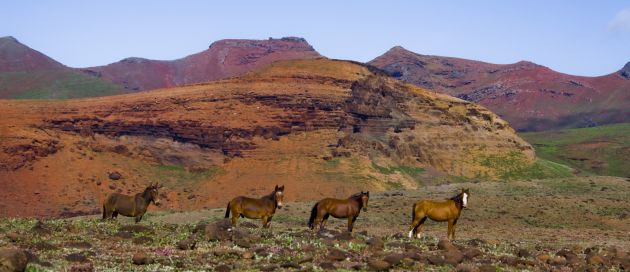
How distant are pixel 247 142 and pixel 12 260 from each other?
72.9m

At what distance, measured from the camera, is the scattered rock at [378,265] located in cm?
2080

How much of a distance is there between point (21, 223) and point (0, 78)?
7048 inches

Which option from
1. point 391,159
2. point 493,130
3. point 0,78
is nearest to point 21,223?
point 391,159

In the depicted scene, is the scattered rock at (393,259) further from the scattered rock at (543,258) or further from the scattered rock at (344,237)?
the scattered rock at (543,258)

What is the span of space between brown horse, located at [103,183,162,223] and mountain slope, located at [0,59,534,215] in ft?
142

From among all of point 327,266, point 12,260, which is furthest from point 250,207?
point 12,260

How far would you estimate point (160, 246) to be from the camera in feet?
79.4

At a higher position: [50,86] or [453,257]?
[50,86]

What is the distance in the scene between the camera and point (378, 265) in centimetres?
2081

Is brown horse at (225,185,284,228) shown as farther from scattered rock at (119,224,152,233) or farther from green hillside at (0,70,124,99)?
green hillside at (0,70,124,99)

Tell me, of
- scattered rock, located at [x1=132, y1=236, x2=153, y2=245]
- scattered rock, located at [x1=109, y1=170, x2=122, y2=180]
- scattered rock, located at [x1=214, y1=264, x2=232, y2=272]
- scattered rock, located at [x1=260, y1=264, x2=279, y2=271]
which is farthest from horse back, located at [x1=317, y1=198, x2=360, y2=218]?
scattered rock, located at [x1=109, y1=170, x2=122, y2=180]

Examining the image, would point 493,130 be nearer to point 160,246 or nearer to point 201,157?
point 201,157

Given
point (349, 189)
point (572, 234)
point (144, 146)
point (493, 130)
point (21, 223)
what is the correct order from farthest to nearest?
point (493, 130), point (144, 146), point (349, 189), point (572, 234), point (21, 223)

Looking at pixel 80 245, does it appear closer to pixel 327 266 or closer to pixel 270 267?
pixel 270 267
